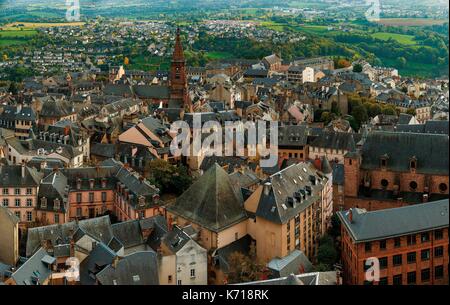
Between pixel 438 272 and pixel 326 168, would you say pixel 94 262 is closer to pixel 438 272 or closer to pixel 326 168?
pixel 438 272

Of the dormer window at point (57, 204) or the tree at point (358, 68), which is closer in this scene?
the dormer window at point (57, 204)

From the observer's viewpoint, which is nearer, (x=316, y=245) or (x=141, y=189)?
(x=316, y=245)

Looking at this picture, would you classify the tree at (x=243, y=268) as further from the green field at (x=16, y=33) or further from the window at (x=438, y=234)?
the green field at (x=16, y=33)

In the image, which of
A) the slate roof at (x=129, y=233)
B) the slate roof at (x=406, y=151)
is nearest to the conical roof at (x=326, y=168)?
the slate roof at (x=406, y=151)

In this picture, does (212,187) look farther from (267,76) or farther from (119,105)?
(267,76)
